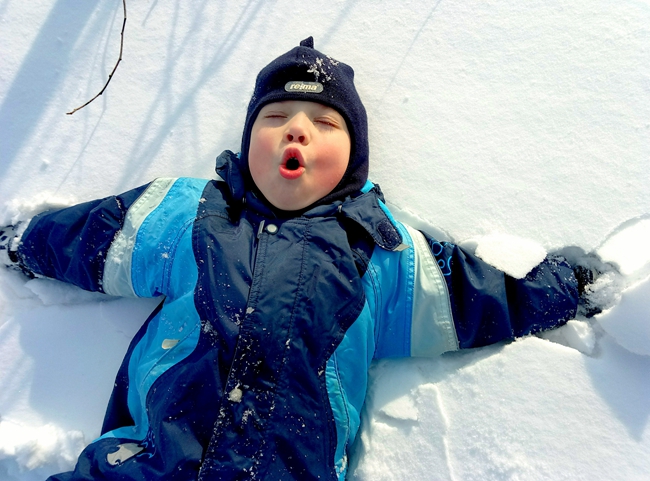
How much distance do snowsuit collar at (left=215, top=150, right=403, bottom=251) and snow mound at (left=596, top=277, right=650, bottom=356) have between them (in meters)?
0.75

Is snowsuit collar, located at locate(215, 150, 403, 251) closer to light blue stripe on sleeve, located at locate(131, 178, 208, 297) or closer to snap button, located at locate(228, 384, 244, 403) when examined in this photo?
light blue stripe on sleeve, located at locate(131, 178, 208, 297)

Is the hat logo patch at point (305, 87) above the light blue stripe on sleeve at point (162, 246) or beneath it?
above

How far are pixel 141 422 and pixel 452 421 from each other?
1.03m

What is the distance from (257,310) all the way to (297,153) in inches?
20.4

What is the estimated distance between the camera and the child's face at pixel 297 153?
1.45m

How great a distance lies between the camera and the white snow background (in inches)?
55.9

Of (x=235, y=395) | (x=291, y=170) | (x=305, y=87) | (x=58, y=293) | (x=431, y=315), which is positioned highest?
(x=305, y=87)

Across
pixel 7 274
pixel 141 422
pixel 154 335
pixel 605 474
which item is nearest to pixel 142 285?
pixel 154 335

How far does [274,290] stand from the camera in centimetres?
136

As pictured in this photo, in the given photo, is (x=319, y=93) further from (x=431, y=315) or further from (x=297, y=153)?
(x=431, y=315)

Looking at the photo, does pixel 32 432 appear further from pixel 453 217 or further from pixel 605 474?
pixel 605 474

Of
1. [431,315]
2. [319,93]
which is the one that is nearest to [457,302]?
[431,315]

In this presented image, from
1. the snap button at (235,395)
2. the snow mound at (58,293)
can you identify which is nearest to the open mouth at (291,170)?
the snap button at (235,395)

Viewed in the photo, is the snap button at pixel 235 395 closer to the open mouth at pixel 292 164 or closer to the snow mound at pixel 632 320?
the open mouth at pixel 292 164
